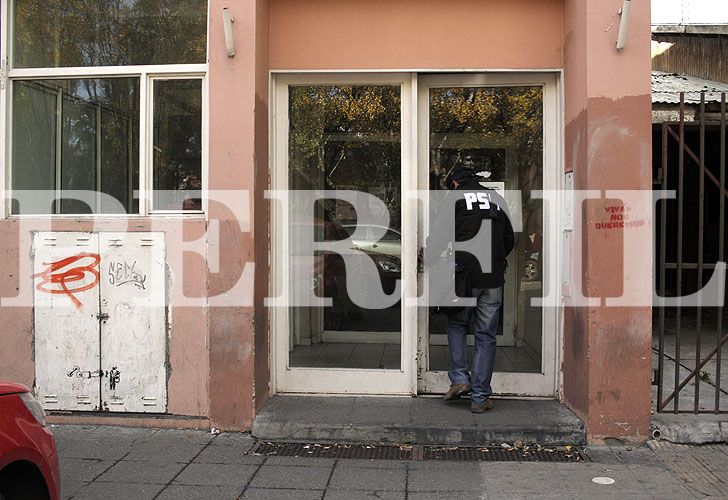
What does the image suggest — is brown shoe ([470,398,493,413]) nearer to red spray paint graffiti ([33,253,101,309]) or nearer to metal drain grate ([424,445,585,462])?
metal drain grate ([424,445,585,462])

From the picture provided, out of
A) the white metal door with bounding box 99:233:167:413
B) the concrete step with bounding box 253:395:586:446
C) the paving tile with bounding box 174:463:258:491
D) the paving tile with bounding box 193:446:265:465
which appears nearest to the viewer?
the paving tile with bounding box 174:463:258:491

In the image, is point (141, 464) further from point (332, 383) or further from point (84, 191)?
point (84, 191)

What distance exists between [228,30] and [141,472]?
3.46 meters

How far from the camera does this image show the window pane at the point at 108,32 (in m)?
5.89

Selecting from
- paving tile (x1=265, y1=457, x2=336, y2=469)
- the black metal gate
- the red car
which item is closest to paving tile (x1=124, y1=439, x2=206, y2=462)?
paving tile (x1=265, y1=457, x2=336, y2=469)

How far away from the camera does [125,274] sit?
5.75m

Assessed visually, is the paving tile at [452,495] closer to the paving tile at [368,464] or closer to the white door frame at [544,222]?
the paving tile at [368,464]

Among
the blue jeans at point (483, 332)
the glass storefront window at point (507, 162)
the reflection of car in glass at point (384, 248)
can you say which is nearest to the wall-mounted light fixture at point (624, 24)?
the glass storefront window at point (507, 162)

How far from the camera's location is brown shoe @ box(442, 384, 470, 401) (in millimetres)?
5766

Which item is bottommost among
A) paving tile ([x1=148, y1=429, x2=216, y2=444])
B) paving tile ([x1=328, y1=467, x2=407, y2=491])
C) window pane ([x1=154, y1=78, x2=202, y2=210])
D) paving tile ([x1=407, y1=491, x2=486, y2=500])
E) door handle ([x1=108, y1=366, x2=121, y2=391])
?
paving tile ([x1=407, y1=491, x2=486, y2=500])

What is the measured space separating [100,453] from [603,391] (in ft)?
13.0

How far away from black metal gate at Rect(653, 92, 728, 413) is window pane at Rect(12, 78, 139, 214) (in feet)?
14.9

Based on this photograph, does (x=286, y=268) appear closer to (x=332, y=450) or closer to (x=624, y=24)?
(x=332, y=450)

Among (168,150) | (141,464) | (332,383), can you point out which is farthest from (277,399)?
(168,150)
